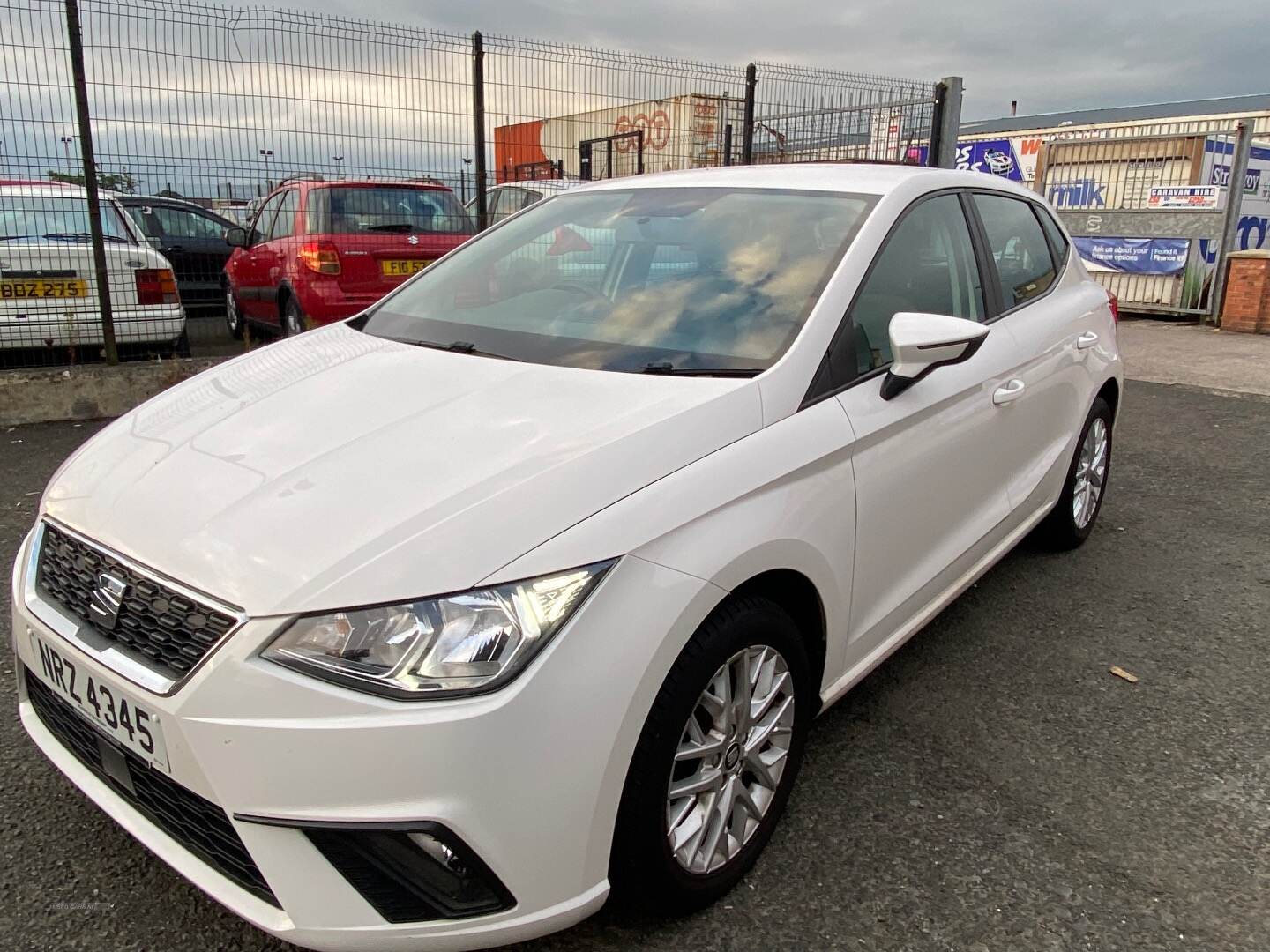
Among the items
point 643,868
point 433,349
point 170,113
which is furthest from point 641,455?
point 170,113

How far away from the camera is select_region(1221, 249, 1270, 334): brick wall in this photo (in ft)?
36.7

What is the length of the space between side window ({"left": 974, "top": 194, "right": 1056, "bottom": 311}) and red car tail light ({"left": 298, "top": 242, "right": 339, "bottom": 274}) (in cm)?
520

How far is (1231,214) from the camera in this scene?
1167 cm

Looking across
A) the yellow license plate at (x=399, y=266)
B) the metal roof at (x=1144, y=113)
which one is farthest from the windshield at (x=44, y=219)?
the metal roof at (x=1144, y=113)

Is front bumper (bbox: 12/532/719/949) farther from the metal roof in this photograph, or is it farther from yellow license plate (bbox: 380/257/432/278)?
the metal roof

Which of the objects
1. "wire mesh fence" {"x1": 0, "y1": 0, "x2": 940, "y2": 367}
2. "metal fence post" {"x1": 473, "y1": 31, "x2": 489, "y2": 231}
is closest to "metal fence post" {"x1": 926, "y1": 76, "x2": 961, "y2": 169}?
"wire mesh fence" {"x1": 0, "y1": 0, "x2": 940, "y2": 367}

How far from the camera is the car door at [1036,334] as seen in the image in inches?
131

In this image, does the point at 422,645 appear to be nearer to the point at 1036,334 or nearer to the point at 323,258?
the point at 1036,334

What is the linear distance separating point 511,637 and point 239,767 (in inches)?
20.1

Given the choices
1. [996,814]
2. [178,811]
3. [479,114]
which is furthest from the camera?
[479,114]

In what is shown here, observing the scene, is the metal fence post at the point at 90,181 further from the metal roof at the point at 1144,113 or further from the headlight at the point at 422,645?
the metal roof at the point at 1144,113

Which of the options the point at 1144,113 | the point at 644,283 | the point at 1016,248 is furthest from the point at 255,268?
the point at 1144,113

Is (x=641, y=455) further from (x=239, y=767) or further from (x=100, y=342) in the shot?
(x=100, y=342)

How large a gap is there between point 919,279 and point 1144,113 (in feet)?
101
